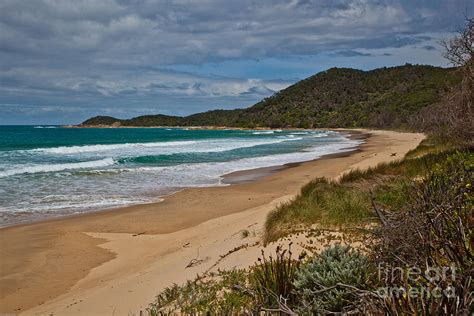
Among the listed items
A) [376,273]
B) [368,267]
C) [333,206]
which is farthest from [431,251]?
[333,206]

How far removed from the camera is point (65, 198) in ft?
54.1

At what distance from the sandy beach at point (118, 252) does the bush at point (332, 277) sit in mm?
2455

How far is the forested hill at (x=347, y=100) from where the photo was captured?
318 feet

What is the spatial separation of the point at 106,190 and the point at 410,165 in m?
11.7

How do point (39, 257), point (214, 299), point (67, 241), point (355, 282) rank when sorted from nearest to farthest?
point (355, 282) → point (214, 299) → point (39, 257) → point (67, 241)

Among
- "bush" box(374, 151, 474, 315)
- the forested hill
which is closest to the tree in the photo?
"bush" box(374, 151, 474, 315)

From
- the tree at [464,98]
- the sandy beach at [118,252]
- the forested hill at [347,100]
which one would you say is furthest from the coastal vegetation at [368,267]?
the forested hill at [347,100]

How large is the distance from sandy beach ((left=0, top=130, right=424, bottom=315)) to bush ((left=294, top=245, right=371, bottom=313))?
96.6 inches

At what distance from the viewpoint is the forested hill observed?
318ft

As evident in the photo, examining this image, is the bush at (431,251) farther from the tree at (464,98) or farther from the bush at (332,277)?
the tree at (464,98)

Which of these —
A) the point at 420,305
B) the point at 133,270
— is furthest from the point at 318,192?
the point at 420,305

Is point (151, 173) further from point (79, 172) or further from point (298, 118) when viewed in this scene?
point (298, 118)

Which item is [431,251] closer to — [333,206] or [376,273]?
[376,273]

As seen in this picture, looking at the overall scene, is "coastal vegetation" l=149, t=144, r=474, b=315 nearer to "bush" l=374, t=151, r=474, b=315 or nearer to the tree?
"bush" l=374, t=151, r=474, b=315
